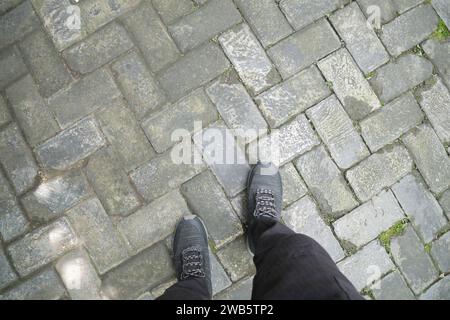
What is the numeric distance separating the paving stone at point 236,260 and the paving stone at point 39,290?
3.63 ft

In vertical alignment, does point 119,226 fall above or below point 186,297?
above

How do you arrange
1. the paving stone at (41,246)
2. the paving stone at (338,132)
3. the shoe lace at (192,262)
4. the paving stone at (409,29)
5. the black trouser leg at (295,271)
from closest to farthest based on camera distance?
the black trouser leg at (295,271)
the shoe lace at (192,262)
the paving stone at (41,246)
the paving stone at (338,132)
the paving stone at (409,29)

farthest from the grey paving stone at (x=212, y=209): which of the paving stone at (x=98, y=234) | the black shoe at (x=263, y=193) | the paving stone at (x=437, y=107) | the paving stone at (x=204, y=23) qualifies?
the paving stone at (x=437, y=107)

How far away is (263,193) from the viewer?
8.77 feet

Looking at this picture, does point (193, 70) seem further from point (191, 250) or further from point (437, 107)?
point (437, 107)

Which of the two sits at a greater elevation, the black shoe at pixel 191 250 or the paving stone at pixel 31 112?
the paving stone at pixel 31 112

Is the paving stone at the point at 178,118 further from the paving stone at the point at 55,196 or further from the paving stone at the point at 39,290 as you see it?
the paving stone at the point at 39,290

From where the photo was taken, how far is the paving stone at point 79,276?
2.68m

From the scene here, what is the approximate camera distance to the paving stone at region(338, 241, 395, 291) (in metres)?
2.80

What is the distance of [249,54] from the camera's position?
9.61 ft
